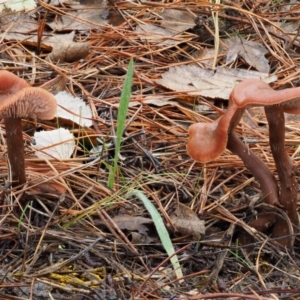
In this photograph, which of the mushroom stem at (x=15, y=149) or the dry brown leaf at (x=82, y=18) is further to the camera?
the dry brown leaf at (x=82, y=18)

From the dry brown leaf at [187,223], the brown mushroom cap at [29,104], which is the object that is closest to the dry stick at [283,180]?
Answer: the dry brown leaf at [187,223]

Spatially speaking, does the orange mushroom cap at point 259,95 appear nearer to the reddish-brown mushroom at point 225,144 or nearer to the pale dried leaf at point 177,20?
the reddish-brown mushroom at point 225,144

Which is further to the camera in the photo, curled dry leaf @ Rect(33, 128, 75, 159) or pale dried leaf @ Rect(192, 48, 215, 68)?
pale dried leaf @ Rect(192, 48, 215, 68)

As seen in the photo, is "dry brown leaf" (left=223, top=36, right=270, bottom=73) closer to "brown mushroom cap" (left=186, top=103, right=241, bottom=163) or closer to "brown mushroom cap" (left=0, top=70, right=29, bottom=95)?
"brown mushroom cap" (left=186, top=103, right=241, bottom=163)

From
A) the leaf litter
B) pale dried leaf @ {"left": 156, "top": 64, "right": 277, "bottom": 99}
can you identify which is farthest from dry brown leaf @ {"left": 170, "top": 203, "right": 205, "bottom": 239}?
pale dried leaf @ {"left": 156, "top": 64, "right": 277, "bottom": 99}

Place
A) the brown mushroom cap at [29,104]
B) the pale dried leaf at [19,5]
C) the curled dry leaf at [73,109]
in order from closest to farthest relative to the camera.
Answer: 1. the brown mushroom cap at [29,104]
2. the curled dry leaf at [73,109]
3. the pale dried leaf at [19,5]

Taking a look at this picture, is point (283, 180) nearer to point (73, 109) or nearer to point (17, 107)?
point (17, 107)

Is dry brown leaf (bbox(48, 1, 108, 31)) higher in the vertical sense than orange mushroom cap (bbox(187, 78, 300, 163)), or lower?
lower
